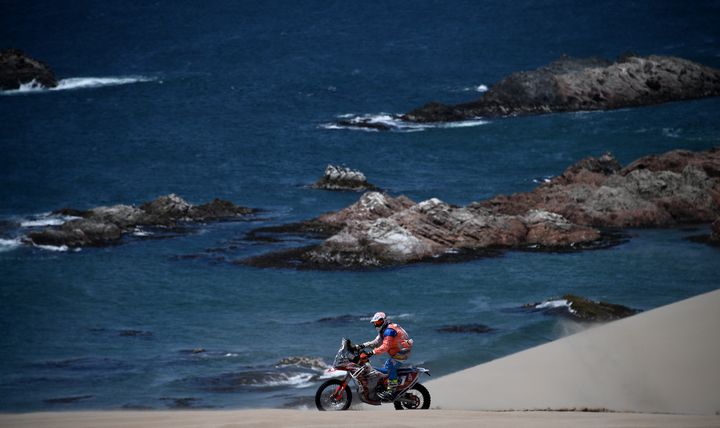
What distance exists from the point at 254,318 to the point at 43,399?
34.8ft

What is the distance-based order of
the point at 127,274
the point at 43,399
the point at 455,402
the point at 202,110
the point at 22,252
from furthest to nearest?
1. the point at 202,110
2. the point at 22,252
3. the point at 127,274
4. the point at 43,399
5. the point at 455,402

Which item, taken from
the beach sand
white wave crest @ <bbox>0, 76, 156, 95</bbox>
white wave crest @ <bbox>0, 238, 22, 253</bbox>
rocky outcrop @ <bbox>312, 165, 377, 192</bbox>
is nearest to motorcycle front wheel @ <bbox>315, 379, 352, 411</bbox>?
the beach sand

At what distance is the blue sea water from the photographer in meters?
40.0

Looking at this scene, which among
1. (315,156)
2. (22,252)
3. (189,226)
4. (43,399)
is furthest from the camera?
(315,156)

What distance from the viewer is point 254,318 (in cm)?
4447

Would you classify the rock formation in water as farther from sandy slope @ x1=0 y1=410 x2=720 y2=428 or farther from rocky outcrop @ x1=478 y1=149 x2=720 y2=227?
sandy slope @ x1=0 y1=410 x2=720 y2=428

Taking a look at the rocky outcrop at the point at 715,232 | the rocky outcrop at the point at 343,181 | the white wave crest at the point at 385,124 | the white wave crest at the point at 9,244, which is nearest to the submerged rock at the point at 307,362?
the rocky outcrop at the point at 715,232

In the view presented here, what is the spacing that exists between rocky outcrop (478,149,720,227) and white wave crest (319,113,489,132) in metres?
19.0

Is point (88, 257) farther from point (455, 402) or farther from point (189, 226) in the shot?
point (455, 402)

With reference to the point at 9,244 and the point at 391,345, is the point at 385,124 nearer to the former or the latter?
the point at 9,244

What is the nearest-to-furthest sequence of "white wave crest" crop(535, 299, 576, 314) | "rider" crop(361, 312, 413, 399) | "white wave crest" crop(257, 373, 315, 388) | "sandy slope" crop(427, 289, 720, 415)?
"rider" crop(361, 312, 413, 399) → "sandy slope" crop(427, 289, 720, 415) → "white wave crest" crop(257, 373, 315, 388) → "white wave crest" crop(535, 299, 576, 314)

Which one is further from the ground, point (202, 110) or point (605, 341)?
point (605, 341)

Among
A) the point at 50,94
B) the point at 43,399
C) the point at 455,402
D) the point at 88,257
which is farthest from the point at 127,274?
the point at 50,94

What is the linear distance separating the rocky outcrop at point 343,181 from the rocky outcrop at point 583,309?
2245 cm
